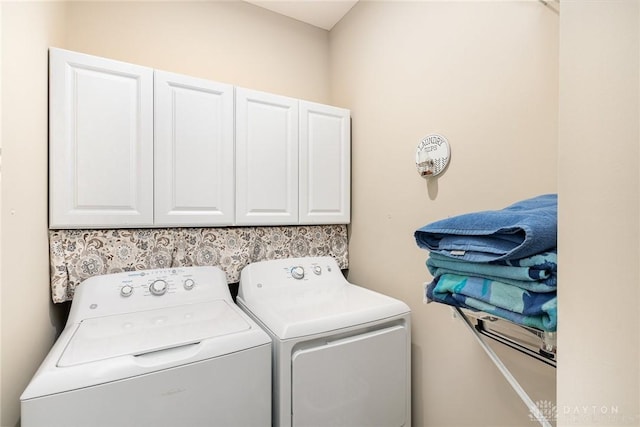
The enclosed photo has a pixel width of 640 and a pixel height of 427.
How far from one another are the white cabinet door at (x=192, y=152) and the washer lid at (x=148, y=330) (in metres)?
0.44

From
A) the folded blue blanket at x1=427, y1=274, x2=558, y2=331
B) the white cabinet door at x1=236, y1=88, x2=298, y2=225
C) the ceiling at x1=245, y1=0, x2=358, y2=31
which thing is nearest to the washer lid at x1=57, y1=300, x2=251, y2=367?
the white cabinet door at x1=236, y1=88, x2=298, y2=225

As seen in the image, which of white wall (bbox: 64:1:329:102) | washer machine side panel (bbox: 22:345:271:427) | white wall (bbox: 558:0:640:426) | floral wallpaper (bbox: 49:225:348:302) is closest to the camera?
white wall (bbox: 558:0:640:426)

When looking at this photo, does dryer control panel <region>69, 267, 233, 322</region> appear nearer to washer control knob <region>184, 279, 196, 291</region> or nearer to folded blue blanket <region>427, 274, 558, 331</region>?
washer control knob <region>184, 279, 196, 291</region>

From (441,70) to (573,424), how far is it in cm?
145

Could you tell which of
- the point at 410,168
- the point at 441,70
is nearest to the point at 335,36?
the point at 441,70

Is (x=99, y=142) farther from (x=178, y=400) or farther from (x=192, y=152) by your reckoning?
(x=178, y=400)

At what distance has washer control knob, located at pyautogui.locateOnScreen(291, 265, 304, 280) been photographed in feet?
5.90

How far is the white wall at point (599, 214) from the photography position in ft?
1.24

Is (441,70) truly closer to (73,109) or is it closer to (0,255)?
(73,109)

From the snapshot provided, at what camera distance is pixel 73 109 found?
1.33 m

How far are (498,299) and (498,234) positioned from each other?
0.51 feet

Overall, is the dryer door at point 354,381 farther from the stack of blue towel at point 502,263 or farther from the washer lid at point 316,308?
the stack of blue towel at point 502,263

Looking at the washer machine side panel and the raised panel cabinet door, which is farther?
the raised panel cabinet door

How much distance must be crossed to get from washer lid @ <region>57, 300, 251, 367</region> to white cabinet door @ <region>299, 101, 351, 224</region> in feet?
2.55
